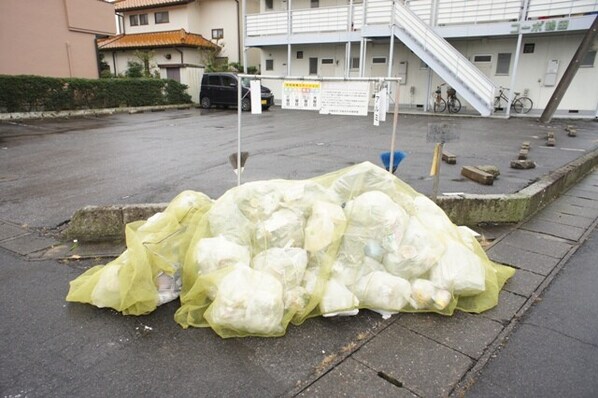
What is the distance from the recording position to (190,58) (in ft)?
87.8

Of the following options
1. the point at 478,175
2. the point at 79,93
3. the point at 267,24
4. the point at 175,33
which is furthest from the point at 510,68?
the point at 175,33

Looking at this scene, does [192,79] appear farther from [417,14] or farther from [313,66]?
[417,14]

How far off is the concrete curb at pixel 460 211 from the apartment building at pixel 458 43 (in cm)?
1198

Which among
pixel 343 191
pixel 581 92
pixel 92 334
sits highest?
pixel 581 92

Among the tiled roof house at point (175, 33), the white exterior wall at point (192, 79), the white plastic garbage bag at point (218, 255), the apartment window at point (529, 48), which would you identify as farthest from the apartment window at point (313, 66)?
the white plastic garbage bag at point (218, 255)

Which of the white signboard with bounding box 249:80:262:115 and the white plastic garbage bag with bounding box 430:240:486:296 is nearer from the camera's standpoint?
the white plastic garbage bag with bounding box 430:240:486:296

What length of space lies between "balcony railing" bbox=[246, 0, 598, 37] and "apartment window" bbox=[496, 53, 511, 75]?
6.86 feet

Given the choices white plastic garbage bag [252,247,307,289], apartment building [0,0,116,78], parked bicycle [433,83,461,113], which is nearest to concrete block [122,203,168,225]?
white plastic garbage bag [252,247,307,289]

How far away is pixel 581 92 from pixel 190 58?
22.1 metres

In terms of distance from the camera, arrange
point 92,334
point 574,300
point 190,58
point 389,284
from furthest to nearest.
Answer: point 190,58 → point 574,300 → point 389,284 → point 92,334

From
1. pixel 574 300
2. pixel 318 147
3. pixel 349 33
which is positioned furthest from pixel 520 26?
pixel 574 300

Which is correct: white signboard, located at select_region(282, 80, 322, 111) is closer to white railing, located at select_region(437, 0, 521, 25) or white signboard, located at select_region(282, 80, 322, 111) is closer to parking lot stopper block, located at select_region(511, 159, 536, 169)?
parking lot stopper block, located at select_region(511, 159, 536, 169)

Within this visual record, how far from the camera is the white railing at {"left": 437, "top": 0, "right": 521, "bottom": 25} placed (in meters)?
15.9

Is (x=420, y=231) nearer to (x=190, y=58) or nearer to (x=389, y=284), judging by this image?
Answer: (x=389, y=284)
